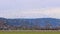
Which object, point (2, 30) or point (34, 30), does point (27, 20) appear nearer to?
point (34, 30)

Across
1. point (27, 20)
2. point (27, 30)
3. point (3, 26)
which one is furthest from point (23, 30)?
point (3, 26)

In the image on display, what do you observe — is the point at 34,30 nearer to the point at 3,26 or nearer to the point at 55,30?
the point at 55,30

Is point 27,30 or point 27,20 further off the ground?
point 27,20

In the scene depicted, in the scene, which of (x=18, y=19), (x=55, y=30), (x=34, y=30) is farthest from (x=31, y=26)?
(x=55, y=30)

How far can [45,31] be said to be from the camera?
159 inches

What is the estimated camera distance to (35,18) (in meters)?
3.88

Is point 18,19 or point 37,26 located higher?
point 18,19

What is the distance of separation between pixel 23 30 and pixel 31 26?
1.06 feet

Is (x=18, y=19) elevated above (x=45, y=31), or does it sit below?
above

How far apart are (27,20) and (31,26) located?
0.24 meters

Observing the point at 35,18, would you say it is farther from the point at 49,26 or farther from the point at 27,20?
the point at 49,26

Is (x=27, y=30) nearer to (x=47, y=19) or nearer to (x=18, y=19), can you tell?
(x=18, y=19)

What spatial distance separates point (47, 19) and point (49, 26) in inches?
10.0


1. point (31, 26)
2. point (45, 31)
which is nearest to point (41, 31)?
point (45, 31)
